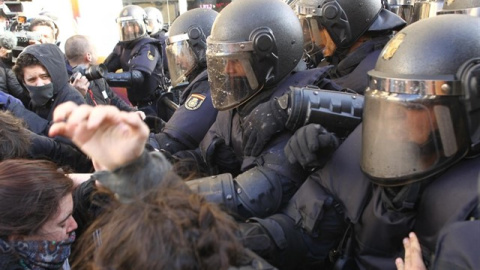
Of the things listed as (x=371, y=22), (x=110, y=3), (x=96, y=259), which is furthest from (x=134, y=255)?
(x=110, y=3)

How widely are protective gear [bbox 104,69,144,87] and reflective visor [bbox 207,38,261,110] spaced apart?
2.52 metres

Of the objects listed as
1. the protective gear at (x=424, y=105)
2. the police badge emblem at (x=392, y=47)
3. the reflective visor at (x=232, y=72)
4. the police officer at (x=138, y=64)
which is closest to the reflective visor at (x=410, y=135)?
the protective gear at (x=424, y=105)

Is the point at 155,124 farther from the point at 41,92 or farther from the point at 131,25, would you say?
the point at 131,25

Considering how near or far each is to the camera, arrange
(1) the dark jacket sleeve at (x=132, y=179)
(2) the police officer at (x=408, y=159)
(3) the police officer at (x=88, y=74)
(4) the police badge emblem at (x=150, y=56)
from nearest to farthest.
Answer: (1) the dark jacket sleeve at (x=132, y=179) < (2) the police officer at (x=408, y=159) < (3) the police officer at (x=88, y=74) < (4) the police badge emblem at (x=150, y=56)

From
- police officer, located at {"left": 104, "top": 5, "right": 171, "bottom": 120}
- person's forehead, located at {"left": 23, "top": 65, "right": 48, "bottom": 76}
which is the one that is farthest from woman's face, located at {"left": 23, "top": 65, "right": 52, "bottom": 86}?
police officer, located at {"left": 104, "top": 5, "right": 171, "bottom": 120}

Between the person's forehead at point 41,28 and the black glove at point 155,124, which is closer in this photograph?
the black glove at point 155,124

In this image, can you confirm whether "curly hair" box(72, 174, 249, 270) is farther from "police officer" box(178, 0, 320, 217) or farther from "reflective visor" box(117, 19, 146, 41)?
"reflective visor" box(117, 19, 146, 41)

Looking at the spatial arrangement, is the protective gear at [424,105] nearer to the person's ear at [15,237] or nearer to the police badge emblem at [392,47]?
the police badge emblem at [392,47]

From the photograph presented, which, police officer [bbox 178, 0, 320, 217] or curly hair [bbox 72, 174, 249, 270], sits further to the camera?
police officer [bbox 178, 0, 320, 217]

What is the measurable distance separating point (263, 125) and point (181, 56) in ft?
5.15

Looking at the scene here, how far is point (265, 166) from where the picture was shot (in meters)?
1.92

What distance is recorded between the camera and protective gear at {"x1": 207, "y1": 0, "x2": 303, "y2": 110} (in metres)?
2.20

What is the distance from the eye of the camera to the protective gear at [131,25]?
5293mm

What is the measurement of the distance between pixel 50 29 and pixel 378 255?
409 centimetres
